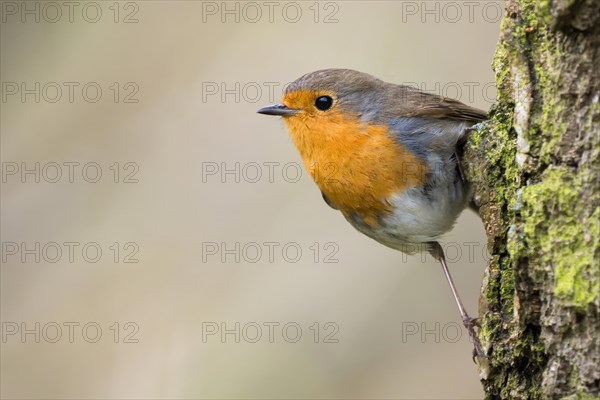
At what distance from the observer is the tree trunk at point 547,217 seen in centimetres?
244

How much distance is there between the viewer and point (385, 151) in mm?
4086

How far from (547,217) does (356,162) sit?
167 cm

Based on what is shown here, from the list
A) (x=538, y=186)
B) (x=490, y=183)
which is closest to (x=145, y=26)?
(x=490, y=183)

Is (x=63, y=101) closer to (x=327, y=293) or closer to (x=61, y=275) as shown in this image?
(x=61, y=275)

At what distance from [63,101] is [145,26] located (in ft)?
3.28

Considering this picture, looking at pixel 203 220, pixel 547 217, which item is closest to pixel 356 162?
pixel 547 217

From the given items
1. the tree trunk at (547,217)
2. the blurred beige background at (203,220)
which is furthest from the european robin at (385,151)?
the blurred beige background at (203,220)

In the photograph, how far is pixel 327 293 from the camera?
19.9 ft

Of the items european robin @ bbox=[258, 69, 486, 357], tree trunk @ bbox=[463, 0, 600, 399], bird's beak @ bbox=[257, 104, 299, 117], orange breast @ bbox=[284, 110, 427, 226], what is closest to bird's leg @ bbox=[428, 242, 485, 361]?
european robin @ bbox=[258, 69, 486, 357]

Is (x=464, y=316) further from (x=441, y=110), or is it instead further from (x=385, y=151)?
(x=441, y=110)

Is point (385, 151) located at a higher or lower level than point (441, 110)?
lower

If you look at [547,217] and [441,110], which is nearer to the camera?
[547,217]

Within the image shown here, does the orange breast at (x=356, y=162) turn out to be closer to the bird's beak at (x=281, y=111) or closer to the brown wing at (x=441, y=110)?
the bird's beak at (x=281, y=111)

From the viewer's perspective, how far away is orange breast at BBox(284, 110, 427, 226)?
4055 mm
